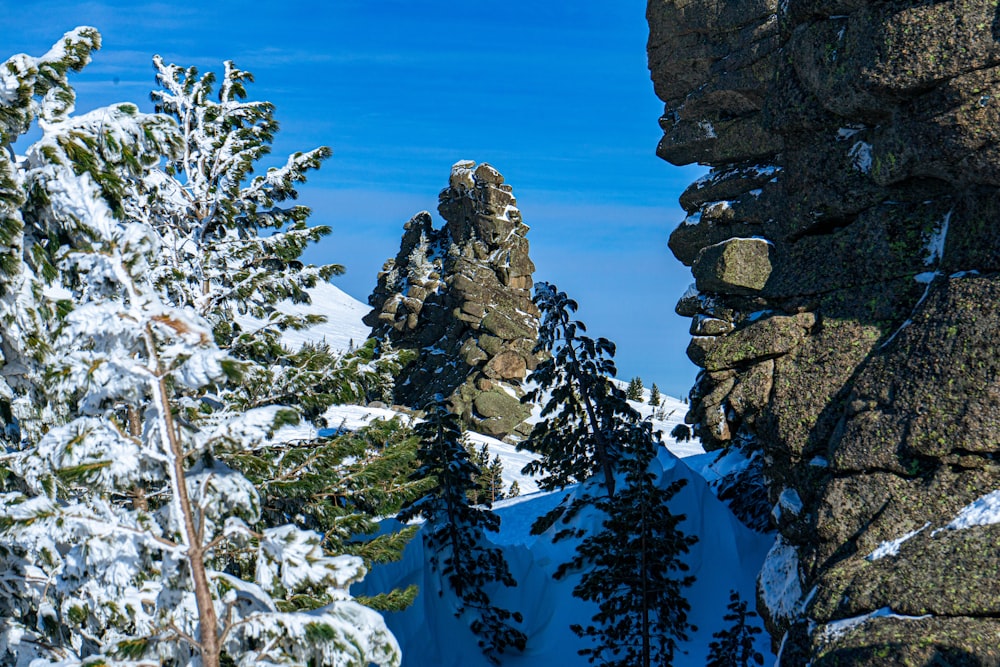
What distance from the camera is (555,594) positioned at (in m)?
26.0

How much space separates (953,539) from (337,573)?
9441 millimetres

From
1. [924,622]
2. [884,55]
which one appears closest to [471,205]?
[884,55]

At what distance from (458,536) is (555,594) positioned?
4.41 metres

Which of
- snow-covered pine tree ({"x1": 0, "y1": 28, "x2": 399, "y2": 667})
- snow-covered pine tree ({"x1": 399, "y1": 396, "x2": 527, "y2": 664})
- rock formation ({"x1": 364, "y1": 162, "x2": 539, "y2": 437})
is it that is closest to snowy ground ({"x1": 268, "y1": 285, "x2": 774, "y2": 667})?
snow-covered pine tree ({"x1": 399, "y1": 396, "x2": 527, "y2": 664})

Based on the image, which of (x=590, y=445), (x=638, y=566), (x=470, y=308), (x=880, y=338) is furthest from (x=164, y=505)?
(x=470, y=308)

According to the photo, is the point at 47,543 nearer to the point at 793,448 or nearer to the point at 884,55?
the point at 793,448

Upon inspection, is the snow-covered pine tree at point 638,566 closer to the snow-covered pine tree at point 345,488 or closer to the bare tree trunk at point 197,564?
the snow-covered pine tree at point 345,488

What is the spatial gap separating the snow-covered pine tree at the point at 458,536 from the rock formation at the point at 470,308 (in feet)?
125

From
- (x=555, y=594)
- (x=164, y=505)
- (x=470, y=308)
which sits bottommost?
(x=555, y=594)

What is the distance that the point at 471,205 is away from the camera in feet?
235

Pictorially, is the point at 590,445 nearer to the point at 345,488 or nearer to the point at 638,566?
the point at 638,566

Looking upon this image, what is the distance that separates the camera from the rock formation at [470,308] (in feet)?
213

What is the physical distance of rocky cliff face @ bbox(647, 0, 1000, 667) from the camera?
11312mm

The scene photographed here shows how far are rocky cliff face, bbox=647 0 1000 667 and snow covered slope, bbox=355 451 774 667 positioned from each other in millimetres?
6870
